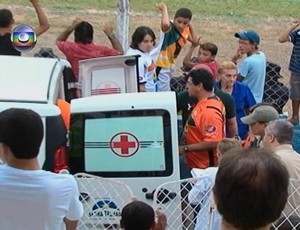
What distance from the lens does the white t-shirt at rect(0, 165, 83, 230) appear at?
3631 mm

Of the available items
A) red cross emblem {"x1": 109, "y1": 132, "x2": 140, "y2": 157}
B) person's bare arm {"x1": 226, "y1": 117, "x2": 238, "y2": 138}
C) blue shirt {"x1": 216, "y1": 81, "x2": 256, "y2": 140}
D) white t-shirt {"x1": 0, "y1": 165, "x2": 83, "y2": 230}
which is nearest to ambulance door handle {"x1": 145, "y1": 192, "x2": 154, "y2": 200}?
red cross emblem {"x1": 109, "y1": 132, "x2": 140, "y2": 157}

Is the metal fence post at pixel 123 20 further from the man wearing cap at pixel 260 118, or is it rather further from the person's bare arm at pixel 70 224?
the person's bare arm at pixel 70 224

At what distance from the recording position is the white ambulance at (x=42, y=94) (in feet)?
18.7

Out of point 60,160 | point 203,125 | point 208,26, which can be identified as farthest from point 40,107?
point 208,26

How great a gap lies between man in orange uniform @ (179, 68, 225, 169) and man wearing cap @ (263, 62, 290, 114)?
3049 millimetres

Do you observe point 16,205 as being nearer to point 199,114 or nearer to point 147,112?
point 147,112

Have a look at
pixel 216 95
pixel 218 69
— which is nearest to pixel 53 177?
pixel 216 95

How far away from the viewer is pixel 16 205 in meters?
3.64

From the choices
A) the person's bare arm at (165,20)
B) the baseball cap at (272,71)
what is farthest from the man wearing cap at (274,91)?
the person's bare arm at (165,20)

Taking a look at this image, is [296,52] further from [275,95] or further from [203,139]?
[203,139]

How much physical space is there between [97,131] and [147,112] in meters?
0.40

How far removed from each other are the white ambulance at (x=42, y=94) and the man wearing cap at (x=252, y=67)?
2.83m

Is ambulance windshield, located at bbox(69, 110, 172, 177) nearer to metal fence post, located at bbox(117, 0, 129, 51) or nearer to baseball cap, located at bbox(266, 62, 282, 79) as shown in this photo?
metal fence post, located at bbox(117, 0, 129, 51)

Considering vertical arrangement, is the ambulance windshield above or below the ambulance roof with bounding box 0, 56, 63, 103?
below
